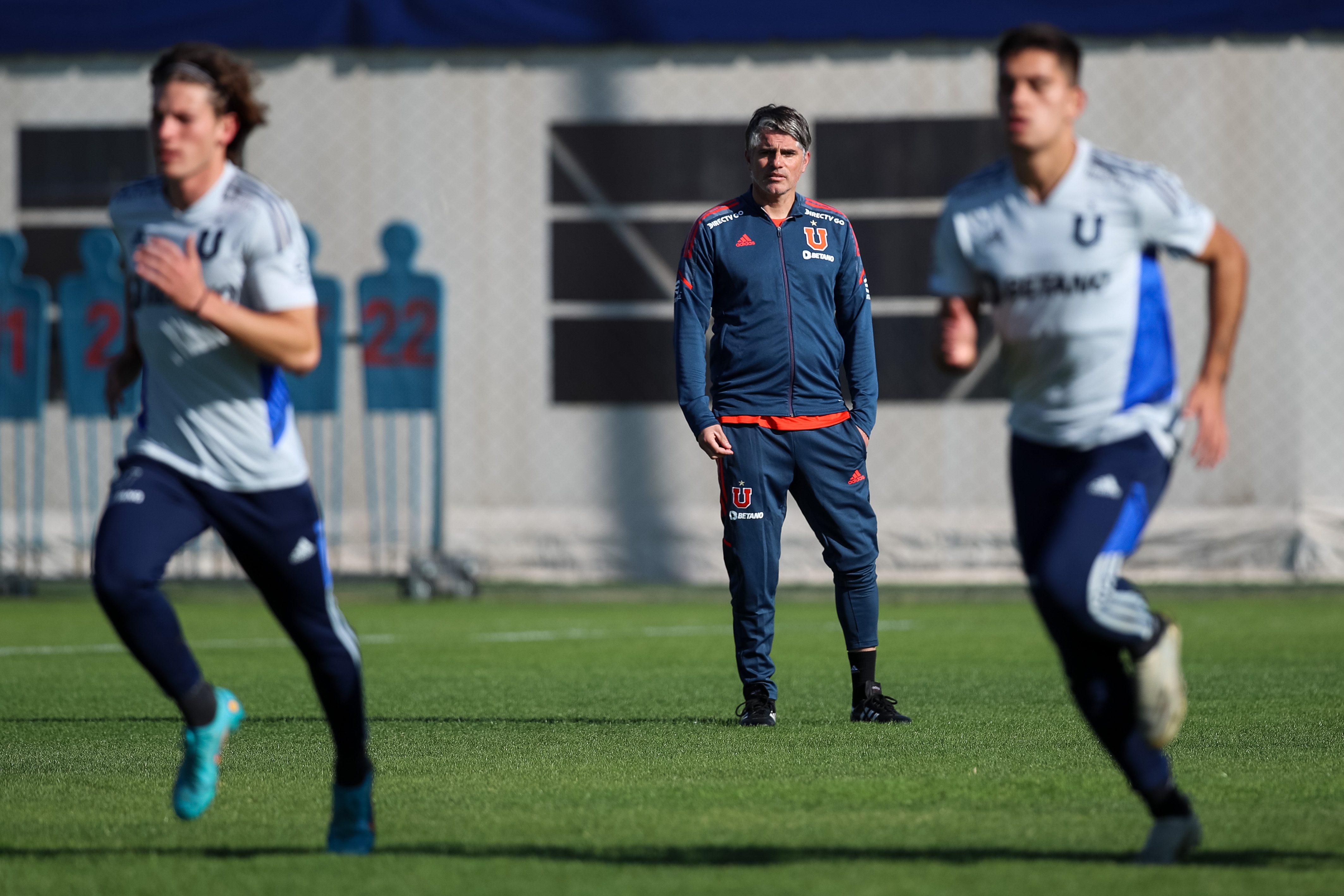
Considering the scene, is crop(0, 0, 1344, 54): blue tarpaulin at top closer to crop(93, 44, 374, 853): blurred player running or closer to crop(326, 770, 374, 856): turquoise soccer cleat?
crop(93, 44, 374, 853): blurred player running

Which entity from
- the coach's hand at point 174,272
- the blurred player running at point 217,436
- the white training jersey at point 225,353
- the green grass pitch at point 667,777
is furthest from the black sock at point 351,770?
the coach's hand at point 174,272

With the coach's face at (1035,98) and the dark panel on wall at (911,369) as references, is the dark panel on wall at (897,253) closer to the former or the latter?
the dark panel on wall at (911,369)

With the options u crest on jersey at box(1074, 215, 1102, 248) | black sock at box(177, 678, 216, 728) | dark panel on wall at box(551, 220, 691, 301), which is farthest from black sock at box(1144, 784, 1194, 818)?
dark panel on wall at box(551, 220, 691, 301)

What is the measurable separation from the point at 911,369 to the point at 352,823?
1021 centimetres

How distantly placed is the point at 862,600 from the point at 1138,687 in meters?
2.72

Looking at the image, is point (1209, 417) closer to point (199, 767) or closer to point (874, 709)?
point (199, 767)

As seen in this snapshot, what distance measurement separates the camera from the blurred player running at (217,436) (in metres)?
4.02

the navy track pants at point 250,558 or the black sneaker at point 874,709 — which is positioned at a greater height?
the navy track pants at point 250,558

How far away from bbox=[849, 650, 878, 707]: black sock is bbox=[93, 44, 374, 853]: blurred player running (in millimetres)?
2609

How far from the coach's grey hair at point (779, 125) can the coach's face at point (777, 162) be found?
0.5 inches

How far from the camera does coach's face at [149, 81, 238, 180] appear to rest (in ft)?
13.3

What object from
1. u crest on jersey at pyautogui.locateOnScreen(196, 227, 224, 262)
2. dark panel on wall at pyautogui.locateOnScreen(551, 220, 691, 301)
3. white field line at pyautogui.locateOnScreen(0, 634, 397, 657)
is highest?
dark panel on wall at pyautogui.locateOnScreen(551, 220, 691, 301)

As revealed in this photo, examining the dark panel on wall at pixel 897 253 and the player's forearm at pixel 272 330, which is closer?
the player's forearm at pixel 272 330

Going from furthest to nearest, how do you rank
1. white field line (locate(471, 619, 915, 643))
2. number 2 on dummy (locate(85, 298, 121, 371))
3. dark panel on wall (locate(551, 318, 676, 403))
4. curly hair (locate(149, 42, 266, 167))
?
dark panel on wall (locate(551, 318, 676, 403)) → number 2 on dummy (locate(85, 298, 121, 371)) → white field line (locate(471, 619, 915, 643)) → curly hair (locate(149, 42, 266, 167))
